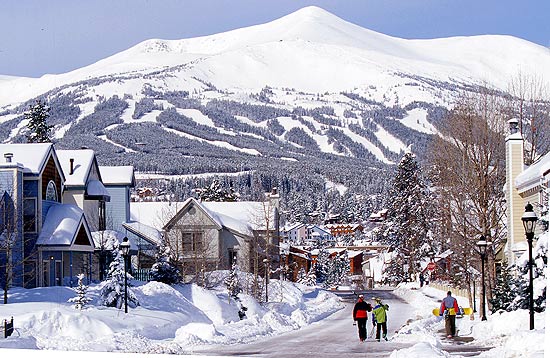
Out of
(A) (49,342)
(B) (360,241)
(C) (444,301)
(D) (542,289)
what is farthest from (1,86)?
(D) (542,289)

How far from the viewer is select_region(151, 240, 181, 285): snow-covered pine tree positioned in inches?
725

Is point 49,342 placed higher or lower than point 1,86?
lower

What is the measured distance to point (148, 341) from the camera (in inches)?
548

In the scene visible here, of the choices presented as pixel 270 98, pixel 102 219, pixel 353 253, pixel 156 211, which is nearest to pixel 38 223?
pixel 102 219

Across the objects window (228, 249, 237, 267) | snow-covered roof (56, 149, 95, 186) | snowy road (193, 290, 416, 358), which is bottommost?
snowy road (193, 290, 416, 358)

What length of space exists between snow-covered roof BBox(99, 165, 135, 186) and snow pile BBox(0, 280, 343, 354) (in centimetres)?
191

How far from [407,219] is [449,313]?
526cm

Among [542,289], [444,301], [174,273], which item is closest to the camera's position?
[542,289]

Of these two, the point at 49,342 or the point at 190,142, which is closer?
the point at 49,342

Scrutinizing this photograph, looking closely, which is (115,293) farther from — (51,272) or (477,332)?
(477,332)

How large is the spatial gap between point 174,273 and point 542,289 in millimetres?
8329

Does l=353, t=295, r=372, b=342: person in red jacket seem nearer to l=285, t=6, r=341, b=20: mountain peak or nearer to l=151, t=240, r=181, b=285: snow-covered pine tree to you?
l=285, t=6, r=341, b=20: mountain peak

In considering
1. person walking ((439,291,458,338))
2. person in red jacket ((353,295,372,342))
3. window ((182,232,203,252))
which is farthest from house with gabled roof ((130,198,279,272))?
person walking ((439,291,458,338))

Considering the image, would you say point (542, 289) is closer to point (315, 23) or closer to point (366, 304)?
point (366, 304)
